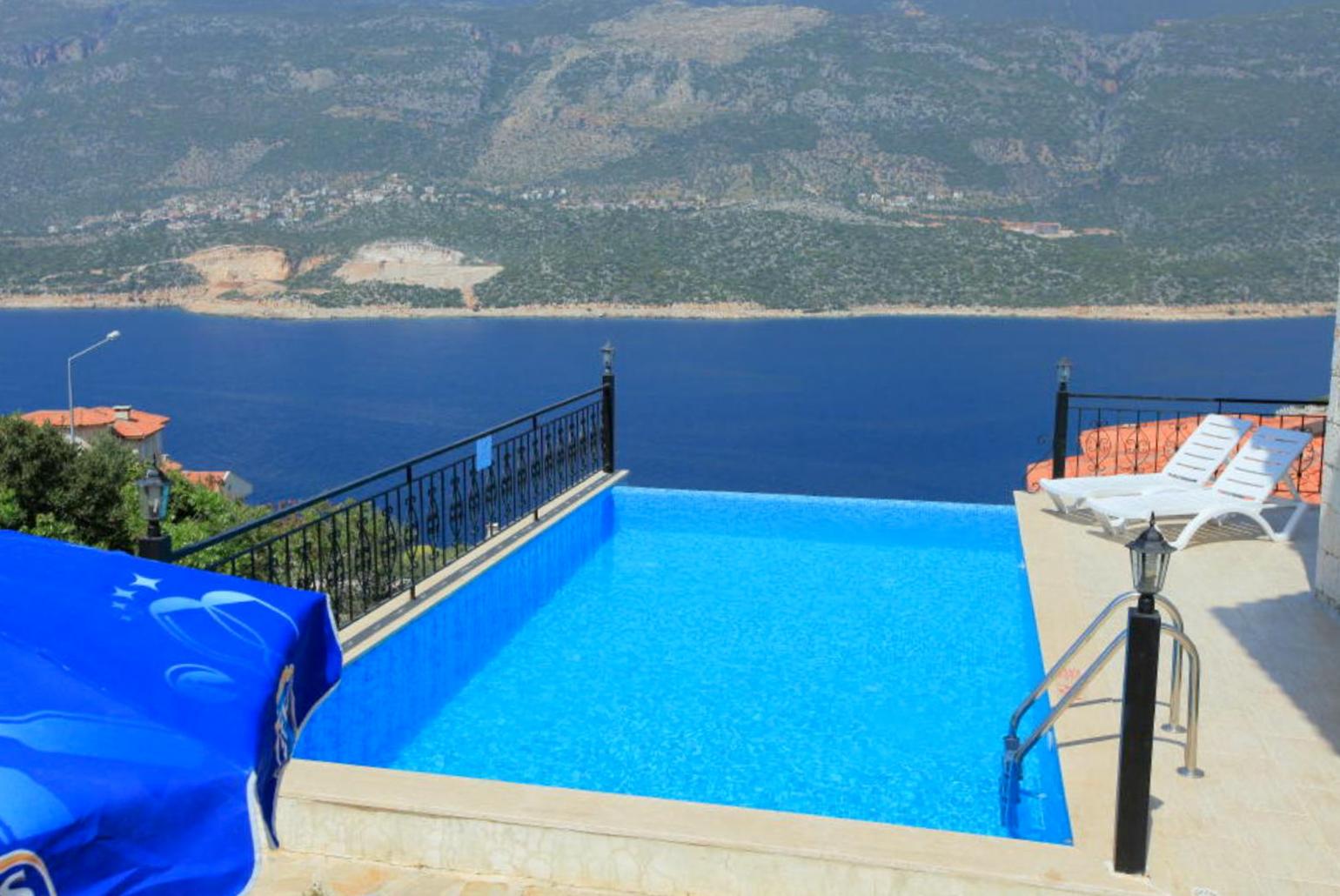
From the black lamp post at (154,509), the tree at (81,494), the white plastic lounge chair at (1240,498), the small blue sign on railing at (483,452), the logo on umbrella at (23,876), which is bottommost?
the tree at (81,494)

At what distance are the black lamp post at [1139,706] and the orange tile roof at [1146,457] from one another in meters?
4.20

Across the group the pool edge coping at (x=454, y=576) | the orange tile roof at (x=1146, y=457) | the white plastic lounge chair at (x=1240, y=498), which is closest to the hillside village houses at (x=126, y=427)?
the orange tile roof at (x=1146, y=457)

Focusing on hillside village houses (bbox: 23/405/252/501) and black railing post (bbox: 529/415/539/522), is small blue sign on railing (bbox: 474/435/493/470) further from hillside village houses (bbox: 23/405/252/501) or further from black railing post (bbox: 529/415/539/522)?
hillside village houses (bbox: 23/405/252/501)

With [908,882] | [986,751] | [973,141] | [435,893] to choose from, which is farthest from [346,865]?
[973,141]

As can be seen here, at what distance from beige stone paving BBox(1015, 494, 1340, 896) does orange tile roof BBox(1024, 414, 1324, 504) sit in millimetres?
1276

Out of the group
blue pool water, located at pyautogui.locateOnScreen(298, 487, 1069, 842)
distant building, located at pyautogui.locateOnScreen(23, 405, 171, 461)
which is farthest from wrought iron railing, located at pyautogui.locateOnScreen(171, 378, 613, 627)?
distant building, located at pyautogui.locateOnScreen(23, 405, 171, 461)

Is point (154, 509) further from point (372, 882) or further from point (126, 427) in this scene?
point (126, 427)

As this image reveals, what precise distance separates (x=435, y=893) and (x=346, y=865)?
34cm

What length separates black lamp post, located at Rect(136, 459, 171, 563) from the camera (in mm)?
3506

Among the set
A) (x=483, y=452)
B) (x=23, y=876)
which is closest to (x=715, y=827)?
(x=23, y=876)

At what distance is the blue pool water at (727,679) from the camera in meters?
4.35

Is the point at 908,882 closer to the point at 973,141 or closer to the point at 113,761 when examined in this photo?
the point at 113,761

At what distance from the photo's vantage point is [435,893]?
128 inches

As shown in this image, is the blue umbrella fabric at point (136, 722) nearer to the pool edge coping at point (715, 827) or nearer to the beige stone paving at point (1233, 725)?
the pool edge coping at point (715, 827)
